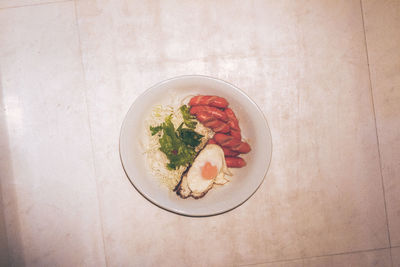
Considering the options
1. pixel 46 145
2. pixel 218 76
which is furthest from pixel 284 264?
pixel 46 145

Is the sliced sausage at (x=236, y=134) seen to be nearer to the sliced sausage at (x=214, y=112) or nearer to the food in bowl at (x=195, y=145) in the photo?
the food in bowl at (x=195, y=145)

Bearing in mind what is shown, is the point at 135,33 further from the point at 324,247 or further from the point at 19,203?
the point at 324,247

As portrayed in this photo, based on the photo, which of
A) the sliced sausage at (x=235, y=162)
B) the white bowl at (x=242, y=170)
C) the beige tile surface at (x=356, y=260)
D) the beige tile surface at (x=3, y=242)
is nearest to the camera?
the white bowl at (x=242, y=170)

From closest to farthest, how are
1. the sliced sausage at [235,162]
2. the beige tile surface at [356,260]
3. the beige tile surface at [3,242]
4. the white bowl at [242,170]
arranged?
the white bowl at [242,170] → the sliced sausage at [235,162] → the beige tile surface at [3,242] → the beige tile surface at [356,260]

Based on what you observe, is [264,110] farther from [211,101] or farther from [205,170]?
[205,170]

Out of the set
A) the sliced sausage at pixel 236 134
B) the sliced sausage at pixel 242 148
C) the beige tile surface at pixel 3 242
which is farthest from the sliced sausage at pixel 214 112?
the beige tile surface at pixel 3 242

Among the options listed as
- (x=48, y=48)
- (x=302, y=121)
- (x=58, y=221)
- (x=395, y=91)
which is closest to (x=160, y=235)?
(x=58, y=221)
